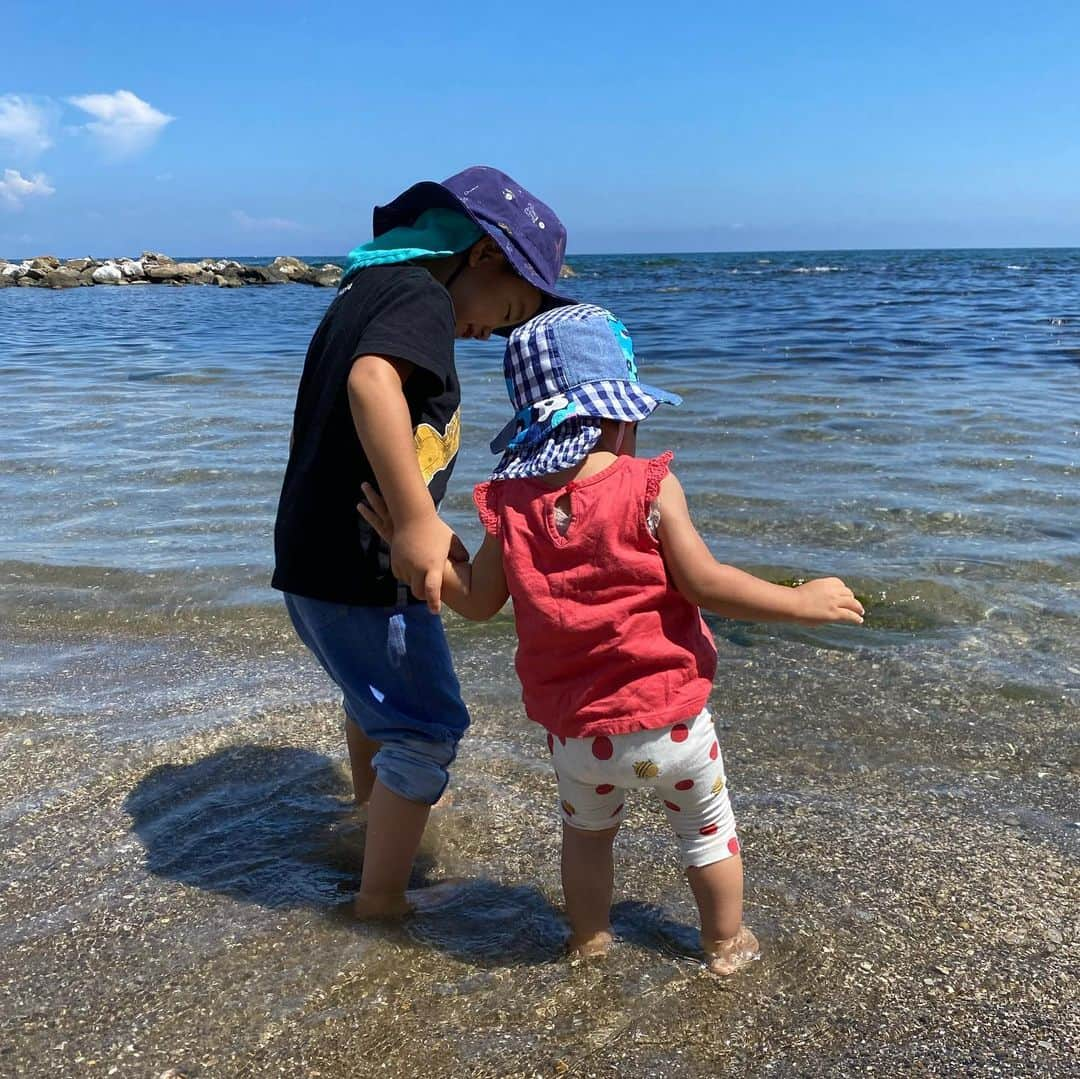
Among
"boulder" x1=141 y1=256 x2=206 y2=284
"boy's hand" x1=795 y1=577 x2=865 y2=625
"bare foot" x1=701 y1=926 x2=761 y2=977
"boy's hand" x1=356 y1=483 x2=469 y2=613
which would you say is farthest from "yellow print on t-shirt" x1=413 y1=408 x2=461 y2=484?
"boulder" x1=141 y1=256 x2=206 y2=284

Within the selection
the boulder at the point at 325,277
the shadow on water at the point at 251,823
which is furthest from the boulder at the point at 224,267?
the shadow on water at the point at 251,823

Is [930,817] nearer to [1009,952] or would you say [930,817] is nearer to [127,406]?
[1009,952]

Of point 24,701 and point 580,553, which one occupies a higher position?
point 580,553

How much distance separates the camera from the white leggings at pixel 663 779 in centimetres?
206

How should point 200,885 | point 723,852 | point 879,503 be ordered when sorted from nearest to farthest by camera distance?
1. point 723,852
2. point 200,885
3. point 879,503

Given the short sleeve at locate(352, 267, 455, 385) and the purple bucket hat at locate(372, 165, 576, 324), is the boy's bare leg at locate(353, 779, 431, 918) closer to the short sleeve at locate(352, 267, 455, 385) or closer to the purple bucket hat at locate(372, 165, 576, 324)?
the short sleeve at locate(352, 267, 455, 385)

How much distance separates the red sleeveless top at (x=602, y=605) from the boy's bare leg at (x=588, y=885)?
0.30m

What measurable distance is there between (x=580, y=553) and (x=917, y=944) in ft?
3.73

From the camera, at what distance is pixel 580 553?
2.00 m

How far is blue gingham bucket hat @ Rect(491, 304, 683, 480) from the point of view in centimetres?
202

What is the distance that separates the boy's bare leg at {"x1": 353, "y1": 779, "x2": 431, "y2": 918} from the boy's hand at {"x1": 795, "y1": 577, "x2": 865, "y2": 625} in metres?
0.94

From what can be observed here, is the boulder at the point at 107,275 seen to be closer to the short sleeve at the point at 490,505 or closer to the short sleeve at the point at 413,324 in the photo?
the short sleeve at the point at 413,324

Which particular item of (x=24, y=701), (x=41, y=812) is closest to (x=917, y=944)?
(x=41, y=812)

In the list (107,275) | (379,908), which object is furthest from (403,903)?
(107,275)
